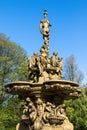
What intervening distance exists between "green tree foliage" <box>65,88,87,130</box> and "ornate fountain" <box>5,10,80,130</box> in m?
16.1

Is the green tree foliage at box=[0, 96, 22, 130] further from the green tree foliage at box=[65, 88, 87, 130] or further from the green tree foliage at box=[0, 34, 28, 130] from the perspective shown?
the green tree foliage at box=[65, 88, 87, 130]

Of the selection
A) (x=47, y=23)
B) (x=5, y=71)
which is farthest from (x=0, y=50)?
(x=47, y=23)

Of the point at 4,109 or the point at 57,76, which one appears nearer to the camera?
the point at 57,76

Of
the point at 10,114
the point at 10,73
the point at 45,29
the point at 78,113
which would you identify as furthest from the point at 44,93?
the point at 10,73

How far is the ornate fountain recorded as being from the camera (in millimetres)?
14961

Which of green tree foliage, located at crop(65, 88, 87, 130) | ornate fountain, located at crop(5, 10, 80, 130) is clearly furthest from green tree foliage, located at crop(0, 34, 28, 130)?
ornate fountain, located at crop(5, 10, 80, 130)

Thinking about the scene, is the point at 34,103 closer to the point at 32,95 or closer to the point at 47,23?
the point at 32,95

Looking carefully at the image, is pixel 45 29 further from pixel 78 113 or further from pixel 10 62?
pixel 78 113

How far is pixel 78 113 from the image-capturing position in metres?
32.4

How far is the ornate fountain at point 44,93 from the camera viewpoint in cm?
1496

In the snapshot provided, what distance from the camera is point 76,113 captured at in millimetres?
32250

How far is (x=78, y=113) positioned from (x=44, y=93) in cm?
1735

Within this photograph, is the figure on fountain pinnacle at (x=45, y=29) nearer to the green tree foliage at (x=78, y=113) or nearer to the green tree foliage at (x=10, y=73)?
the green tree foliage at (x=10, y=73)

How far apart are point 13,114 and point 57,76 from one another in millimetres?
15910
